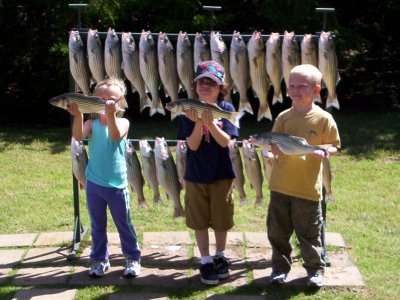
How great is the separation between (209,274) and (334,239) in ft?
4.80

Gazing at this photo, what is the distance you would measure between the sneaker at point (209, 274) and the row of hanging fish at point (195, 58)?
3.97 ft

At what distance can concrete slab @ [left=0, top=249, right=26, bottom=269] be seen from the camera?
5.19 meters

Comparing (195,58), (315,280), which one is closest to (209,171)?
(195,58)

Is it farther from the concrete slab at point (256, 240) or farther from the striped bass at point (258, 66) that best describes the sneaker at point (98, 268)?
the striped bass at point (258, 66)

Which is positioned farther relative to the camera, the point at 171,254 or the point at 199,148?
the point at 171,254

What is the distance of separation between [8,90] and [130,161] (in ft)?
28.0

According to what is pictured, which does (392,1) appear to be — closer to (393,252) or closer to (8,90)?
(8,90)

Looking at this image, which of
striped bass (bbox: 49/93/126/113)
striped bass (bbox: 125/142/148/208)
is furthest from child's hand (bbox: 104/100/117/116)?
striped bass (bbox: 125/142/148/208)

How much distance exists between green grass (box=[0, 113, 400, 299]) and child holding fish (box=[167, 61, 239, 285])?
0.92 feet

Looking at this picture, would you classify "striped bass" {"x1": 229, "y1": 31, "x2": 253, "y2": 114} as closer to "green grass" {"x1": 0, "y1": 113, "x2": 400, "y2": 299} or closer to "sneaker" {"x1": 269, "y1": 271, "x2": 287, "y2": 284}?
"sneaker" {"x1": 269, "y1": 271, "x2": 287, "y2": 284}

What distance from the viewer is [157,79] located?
16.1 ft

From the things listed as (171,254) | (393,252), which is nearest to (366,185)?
(393,252)

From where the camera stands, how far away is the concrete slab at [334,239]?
559 cm

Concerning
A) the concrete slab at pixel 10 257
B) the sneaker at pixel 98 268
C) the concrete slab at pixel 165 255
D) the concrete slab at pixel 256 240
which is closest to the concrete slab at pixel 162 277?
the concrete slab at pixel 165 255
